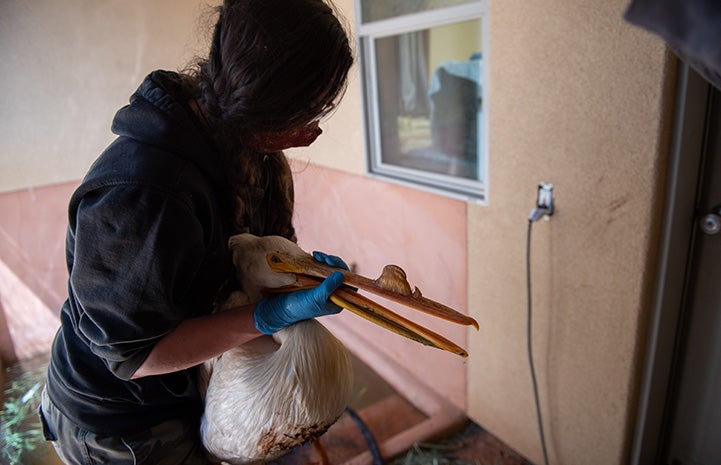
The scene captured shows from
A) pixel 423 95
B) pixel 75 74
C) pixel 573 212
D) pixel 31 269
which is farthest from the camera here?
pixel 423 95

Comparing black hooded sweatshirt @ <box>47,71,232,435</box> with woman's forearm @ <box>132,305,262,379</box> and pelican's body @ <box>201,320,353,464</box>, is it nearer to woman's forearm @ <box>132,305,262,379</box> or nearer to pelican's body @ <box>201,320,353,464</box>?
woman's forearm @ <box>132,305,262,379</box>

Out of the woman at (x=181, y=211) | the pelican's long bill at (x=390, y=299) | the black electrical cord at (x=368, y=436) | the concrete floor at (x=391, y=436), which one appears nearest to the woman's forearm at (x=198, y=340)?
the woman at (x=181, y=211)

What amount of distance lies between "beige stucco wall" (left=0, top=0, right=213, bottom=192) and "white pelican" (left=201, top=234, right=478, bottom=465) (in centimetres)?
77

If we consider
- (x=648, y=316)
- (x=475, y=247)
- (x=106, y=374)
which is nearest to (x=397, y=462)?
(x=475, y=247)

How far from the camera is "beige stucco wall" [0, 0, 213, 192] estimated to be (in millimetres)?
1420

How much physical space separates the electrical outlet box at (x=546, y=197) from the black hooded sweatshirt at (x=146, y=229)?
927 millimetres

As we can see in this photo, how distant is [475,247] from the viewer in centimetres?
177

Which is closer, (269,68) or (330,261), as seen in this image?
(269,68)

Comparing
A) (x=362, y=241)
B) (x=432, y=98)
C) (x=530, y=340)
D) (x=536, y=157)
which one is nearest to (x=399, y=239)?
(x=362, y=241)

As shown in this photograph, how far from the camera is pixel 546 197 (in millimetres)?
1448

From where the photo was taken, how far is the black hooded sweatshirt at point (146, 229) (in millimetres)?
719

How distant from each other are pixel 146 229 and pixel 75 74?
1332 millimetres

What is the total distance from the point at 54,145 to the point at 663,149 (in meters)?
1.77

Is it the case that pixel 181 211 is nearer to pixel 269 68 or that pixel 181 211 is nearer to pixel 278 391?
pixel 269 68
